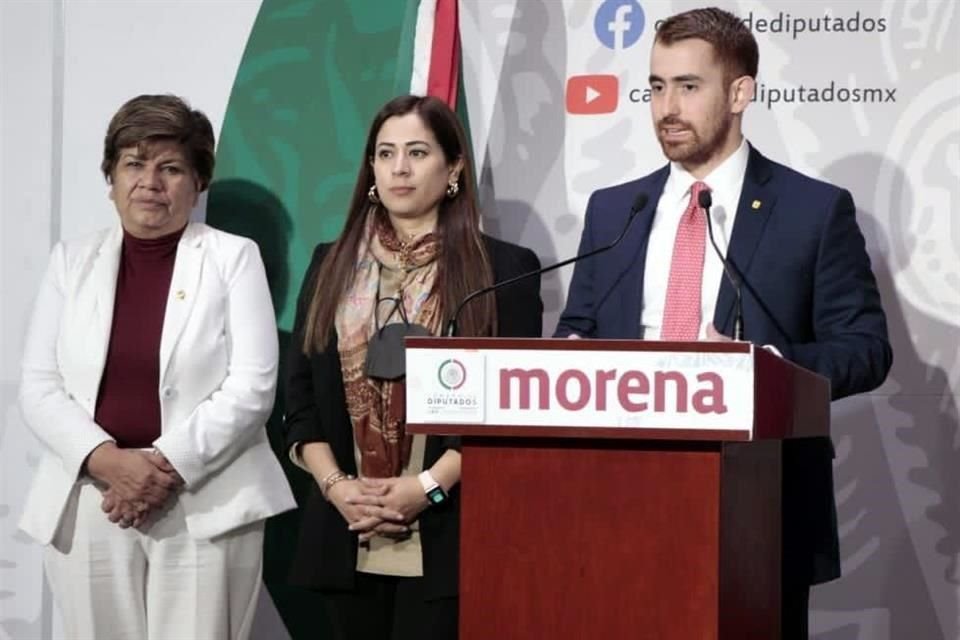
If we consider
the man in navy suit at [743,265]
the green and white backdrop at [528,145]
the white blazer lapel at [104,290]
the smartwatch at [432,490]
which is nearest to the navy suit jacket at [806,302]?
the man in navy suit at [743,265]

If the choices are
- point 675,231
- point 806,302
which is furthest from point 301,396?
point 806,302

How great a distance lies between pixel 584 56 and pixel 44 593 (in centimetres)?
221

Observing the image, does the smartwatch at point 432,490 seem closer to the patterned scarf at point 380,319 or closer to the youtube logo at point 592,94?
the patterned scarf at point 380,319

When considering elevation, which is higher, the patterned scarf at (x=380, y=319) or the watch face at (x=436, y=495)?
the patterned scarf at (x=380, y=319)

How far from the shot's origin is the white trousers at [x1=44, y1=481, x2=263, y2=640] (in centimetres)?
348

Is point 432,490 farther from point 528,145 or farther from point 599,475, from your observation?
point 528,145

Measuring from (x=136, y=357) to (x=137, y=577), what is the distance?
1.71 feet

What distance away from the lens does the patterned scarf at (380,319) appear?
10.6 feet

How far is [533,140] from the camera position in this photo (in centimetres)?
414

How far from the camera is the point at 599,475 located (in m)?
2.06

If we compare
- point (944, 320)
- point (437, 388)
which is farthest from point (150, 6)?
point (437, 388)

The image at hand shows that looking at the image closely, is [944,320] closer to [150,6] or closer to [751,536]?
[751,536]

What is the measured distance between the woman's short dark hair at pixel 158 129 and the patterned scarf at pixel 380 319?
2.00 ft

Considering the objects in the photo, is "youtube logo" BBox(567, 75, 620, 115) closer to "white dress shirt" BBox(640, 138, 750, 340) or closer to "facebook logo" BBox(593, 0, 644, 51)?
"facebook logo" BBox(593, 0, 644, 51)
